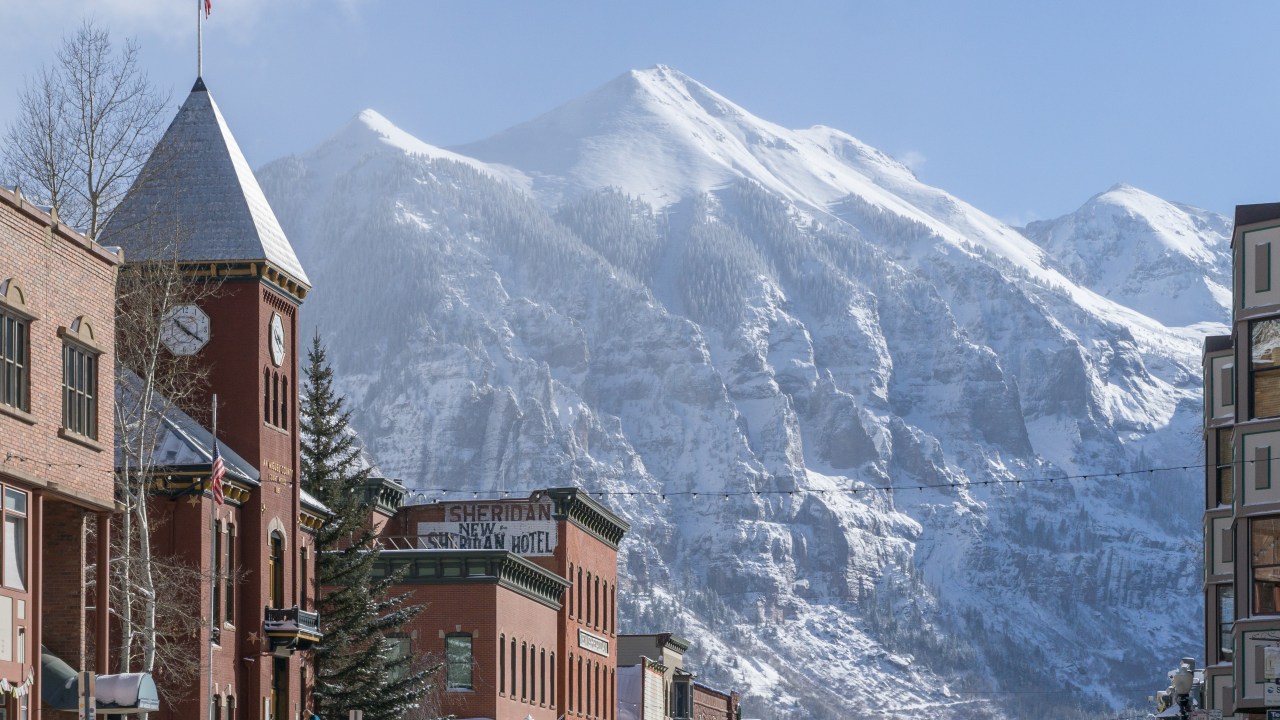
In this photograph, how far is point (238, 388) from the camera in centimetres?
6241

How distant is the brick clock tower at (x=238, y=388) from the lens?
196 ft

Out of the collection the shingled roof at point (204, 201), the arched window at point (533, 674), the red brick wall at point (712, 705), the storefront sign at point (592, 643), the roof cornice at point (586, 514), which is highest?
the shingled roof at point (204, 201)

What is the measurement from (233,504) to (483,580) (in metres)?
26.7

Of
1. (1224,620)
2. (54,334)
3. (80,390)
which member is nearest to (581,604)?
(1224,620)

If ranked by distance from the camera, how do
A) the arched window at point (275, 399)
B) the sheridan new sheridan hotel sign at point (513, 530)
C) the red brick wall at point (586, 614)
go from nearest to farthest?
the arched window at point (275, 399) < the sheridan new sheridan hotel sign at point (513, 530) < the red brick wall at point (586, 614)

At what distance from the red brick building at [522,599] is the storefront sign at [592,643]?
8cm

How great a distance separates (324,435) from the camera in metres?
75.7

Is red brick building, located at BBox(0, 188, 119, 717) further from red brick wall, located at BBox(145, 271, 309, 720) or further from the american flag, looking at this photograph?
red brick wall, located at BBox(145, 271, 309, 720)

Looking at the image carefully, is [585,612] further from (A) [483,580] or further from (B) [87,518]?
(B) [87,518]

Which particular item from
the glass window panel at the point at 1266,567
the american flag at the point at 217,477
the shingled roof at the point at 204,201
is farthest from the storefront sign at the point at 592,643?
the glass window panel at the point at 1266,567

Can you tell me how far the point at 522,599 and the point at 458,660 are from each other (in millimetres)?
5410

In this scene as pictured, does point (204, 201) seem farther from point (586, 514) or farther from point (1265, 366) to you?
point (586, 514)

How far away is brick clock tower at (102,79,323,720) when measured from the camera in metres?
59.7

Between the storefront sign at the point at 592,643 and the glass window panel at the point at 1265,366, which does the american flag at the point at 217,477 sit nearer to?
the glass window panel at the point at 1265,366
